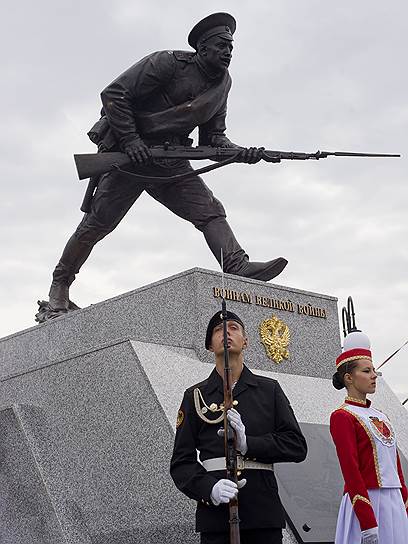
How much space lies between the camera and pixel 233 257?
7.61 m

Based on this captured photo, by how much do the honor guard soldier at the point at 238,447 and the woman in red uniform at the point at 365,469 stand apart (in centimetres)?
35

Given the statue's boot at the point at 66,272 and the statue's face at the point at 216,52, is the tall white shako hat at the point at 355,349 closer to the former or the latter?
the statue's face at the point at 216,52

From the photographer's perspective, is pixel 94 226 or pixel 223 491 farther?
pixel 94 226

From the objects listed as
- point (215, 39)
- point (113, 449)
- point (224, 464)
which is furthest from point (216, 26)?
point (224, 464)

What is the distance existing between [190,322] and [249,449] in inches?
Result: 121

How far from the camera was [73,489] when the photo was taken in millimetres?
5816

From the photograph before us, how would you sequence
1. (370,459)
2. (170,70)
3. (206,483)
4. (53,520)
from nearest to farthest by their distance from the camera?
(206,483) < (370,459) < (53,520) < (170,70)

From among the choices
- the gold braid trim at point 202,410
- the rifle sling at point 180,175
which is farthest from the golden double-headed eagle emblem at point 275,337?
the gold braid trim at point 202,410

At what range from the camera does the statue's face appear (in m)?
7.28

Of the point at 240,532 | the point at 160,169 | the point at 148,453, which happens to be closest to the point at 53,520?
the point at 148,453

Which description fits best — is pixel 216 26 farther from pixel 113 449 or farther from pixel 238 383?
pixel 238 383

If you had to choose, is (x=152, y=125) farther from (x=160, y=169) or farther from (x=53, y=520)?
(x=53, y=520)

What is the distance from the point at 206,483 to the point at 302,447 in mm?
479

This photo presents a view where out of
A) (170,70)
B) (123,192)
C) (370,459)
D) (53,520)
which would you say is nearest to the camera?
(370,459)
